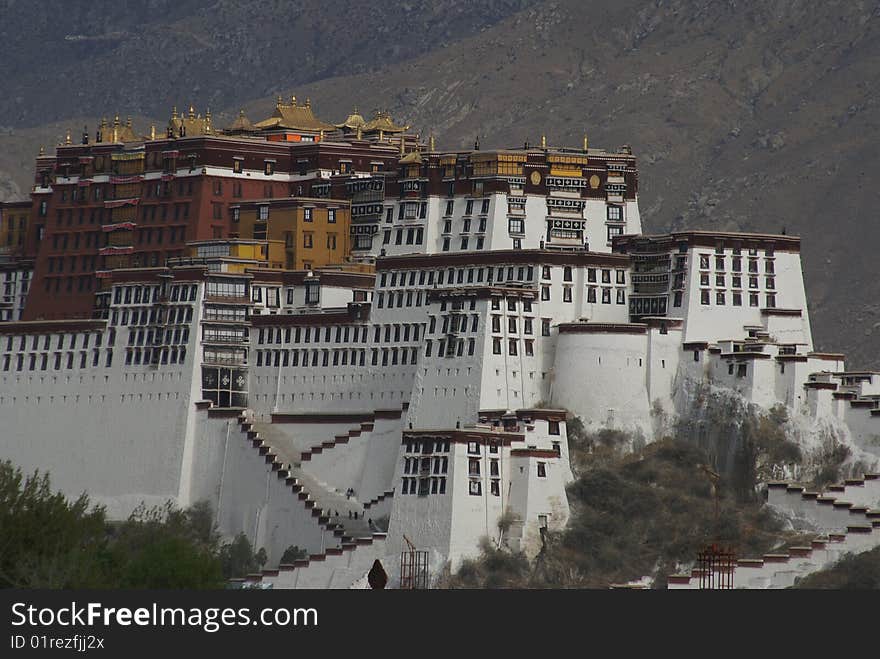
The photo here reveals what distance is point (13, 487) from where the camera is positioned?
447ft

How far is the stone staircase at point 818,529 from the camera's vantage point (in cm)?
16200

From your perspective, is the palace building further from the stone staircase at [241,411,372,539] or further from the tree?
the tree

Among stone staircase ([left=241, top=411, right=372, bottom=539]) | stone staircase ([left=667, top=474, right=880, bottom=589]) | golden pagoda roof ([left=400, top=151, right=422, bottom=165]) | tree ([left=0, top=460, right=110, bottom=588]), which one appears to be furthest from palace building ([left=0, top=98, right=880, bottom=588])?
tree ([left=0, top=460, right=110, bottom=588])

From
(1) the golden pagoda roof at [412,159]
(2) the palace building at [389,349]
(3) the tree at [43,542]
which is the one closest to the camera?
(3) the tree at [43,542]

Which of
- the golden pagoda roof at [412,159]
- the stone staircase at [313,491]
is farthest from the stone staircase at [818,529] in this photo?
the golden pagoda roof at [412,159]

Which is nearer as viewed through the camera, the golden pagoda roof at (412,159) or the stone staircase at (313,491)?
the stone staircase at (313,491)

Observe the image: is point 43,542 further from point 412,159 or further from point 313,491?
point 412,159

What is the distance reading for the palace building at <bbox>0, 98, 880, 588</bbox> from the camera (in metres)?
170

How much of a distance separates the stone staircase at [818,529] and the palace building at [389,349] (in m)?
4.43

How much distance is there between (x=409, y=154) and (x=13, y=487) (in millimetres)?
60360

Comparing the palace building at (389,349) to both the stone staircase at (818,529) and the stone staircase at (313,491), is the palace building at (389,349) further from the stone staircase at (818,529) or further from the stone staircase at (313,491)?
the stone staircase at (818,529)

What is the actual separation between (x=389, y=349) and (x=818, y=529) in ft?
83.2

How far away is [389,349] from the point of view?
17975 cm

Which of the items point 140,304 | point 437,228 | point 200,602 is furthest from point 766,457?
point 200,602
